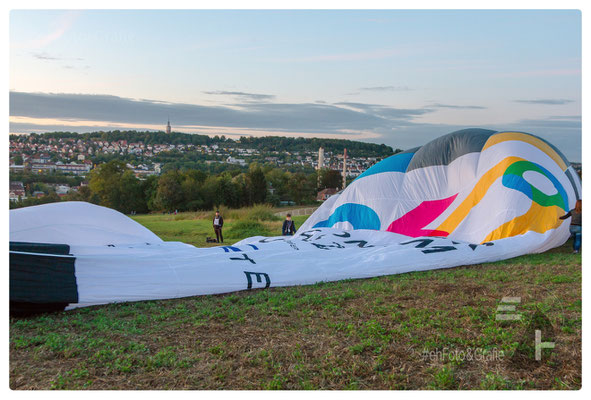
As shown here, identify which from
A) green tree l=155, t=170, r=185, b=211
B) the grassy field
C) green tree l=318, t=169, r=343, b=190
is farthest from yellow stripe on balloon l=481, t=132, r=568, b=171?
green tree l=318, t=169, r=343, b=190

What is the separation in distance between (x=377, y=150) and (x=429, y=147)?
13.7 ft

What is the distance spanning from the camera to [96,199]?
2119 cm

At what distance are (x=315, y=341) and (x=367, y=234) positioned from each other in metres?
4.84

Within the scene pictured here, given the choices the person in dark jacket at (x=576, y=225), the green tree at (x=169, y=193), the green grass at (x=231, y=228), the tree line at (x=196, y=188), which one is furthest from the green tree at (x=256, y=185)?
the person in dark jacket at (x=576, y=225)

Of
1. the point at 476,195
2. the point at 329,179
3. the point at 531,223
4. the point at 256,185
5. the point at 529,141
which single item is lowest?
the point at 256,185

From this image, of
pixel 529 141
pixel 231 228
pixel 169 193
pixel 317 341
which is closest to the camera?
pixel 317 341

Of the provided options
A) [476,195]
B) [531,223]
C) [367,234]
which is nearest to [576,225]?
[531,223]

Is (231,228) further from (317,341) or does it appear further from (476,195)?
(317,341)

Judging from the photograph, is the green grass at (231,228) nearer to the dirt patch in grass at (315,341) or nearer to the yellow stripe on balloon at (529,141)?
the yellow stripe on balloon at (529,141)

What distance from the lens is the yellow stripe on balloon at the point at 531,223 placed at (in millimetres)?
7004

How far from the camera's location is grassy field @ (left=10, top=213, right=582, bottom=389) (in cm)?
266

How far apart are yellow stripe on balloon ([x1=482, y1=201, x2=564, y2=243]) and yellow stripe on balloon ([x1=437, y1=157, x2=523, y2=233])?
27.7 inches

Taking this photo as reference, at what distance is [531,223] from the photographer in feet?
23.1

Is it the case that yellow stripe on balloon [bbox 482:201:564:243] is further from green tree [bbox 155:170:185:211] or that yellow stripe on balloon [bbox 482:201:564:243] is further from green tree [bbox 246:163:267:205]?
green tree [bbox 246:163:267:205]
